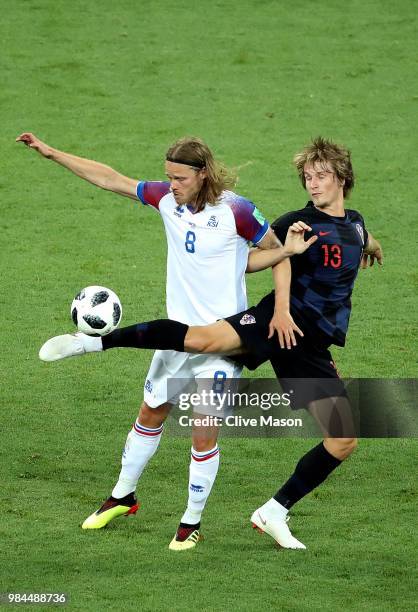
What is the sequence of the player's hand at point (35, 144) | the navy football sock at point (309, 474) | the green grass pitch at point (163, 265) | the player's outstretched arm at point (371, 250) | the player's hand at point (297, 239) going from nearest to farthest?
the green grass pitch at point (163, 265)
the player's hand at point (297, 239)
the navy football sock at point (309, 474)
the player's hand at point (35, 144)
the player's outstretched arm at point (371, 250)

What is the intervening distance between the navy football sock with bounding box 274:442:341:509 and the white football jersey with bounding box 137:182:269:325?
0.84 metres

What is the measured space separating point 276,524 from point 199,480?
18.0 inches

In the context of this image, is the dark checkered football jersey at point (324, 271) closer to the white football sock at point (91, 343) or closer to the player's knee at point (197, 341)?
the player's knee at point (197, 341)

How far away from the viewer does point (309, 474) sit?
6.33 meters

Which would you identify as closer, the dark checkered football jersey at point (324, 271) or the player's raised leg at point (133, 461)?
the dark checkered football jersey at point (324, 271)

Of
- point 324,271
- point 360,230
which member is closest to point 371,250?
point 360,230

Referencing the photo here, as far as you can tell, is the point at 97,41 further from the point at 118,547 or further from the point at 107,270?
the point at 118,547

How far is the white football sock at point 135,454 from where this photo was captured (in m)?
6.53

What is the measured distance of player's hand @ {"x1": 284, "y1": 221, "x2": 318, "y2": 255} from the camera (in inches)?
244

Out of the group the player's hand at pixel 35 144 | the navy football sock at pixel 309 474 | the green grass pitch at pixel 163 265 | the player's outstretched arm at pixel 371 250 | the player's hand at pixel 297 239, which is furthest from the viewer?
the player's outstretched arm at pixel 371 250

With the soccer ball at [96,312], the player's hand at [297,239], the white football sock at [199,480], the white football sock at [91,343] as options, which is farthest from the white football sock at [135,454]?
the player's hand at [297,239]

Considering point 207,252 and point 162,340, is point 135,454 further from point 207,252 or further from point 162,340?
point 207,252

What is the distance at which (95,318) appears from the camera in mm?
6227

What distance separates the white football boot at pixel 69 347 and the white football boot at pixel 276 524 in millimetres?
1193
